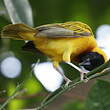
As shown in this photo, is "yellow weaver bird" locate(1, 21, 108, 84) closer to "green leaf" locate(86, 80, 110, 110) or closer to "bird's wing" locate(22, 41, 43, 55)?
"bird's wing" locate(22, 41, 43, 55)

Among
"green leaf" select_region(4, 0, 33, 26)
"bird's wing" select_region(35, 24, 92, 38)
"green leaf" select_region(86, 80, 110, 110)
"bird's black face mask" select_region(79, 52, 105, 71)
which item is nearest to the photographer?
"green leaf" select_region(86, 80, 110, 110)

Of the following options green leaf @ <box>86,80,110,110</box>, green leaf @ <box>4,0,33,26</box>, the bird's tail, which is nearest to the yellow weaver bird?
the bird's tail

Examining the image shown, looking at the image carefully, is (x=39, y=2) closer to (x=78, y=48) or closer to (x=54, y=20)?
(x=54, y=20)

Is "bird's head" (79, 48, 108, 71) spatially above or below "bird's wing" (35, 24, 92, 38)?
below

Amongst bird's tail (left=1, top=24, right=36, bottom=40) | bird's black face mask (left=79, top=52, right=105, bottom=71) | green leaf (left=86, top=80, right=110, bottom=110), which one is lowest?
bird's black face mask (left=79, top=52, right=105, bottom=71)

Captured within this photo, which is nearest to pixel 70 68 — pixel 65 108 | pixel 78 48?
pixel 78 48

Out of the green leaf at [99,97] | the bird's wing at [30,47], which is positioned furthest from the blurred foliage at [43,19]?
the green leaf at [99,97]

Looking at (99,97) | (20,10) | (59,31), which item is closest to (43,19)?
(59,31)
